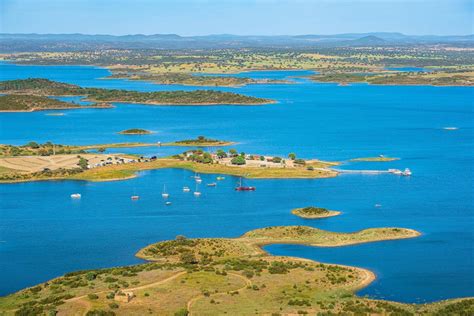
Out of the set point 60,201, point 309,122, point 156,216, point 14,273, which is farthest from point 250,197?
point 309,122

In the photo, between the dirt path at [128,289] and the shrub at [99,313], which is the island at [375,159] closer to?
the dirt path at [128,289]

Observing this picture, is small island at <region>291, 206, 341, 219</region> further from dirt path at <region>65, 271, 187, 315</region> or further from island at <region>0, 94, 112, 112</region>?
island at <region>0, 94, 112, 112</region>

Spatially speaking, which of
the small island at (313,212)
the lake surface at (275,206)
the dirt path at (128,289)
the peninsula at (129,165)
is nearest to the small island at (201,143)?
the lake surface at (275,206)

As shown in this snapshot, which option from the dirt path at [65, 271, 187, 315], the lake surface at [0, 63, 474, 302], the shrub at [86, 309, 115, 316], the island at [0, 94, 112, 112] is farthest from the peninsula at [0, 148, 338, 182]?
the island at [0, 94, 112, 112]

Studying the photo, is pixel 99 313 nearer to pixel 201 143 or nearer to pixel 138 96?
pixel 201 143

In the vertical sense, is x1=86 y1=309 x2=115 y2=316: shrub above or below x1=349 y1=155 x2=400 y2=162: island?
above

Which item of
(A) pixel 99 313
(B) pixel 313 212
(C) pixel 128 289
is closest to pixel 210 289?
(C) pixel 128 289

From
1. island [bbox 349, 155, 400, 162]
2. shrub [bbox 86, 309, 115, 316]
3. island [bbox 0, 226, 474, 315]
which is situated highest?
shrub [bbox 86, 309, 115, 316]
